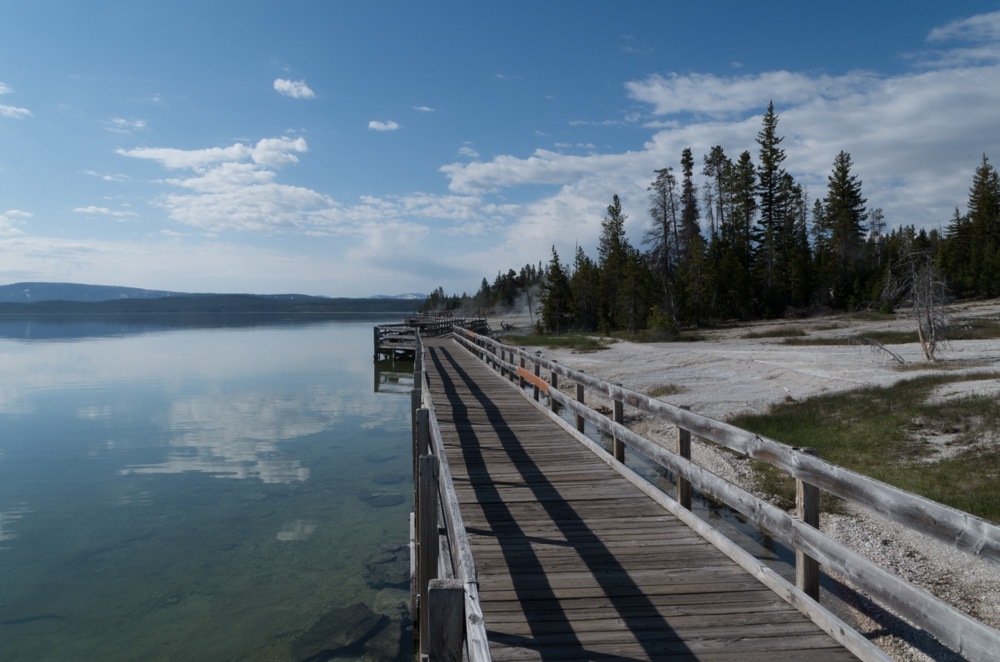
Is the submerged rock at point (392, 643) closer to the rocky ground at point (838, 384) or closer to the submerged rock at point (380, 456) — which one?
the rocky ground at point (838, 384)

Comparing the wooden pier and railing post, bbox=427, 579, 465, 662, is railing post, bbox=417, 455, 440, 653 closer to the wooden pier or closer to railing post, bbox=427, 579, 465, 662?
railing post, bbox=427, 579, 465, 662

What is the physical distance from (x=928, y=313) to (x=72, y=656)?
23473mm

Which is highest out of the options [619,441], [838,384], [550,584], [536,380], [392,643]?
[536,380]

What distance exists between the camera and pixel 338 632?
8.34 m

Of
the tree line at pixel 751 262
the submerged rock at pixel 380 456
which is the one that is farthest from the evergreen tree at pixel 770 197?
the submerged rock at pixel 380 456

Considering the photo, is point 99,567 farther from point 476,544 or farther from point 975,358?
point 975,358

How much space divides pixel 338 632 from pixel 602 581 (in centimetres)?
531

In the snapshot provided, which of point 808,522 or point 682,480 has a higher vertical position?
point 808,522

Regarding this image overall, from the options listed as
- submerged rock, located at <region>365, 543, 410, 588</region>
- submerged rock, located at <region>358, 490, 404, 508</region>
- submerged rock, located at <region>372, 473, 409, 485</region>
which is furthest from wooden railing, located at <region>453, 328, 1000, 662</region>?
submerged rock, located at <region>372, 473, 409, 485</region>

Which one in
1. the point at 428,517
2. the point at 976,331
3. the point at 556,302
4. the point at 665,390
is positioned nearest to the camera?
the point at 428,517

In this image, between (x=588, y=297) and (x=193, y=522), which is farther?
(x=588, y=297)

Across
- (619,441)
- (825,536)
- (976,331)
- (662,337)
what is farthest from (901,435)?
(662,337)

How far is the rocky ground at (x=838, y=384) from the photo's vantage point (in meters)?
6.25

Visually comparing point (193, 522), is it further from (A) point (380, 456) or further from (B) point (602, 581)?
(B) point (602, 581)
